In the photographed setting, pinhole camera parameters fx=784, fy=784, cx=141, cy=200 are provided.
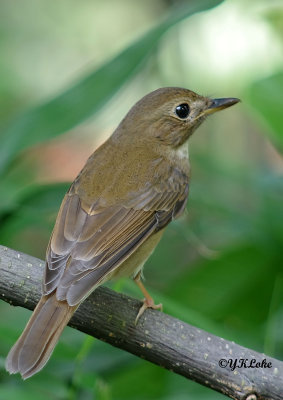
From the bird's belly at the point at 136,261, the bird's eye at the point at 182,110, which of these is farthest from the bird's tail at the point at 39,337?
the bird's eye at the point at 182,110

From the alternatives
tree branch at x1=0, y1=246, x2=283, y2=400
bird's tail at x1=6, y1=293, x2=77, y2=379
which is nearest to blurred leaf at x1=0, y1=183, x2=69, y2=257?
tree branch at x1=0, y1=246, x2=283, y2=400

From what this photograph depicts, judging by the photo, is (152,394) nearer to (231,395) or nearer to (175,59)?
(231,395)

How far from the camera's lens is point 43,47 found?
10195mm

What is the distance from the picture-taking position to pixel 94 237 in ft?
13.4

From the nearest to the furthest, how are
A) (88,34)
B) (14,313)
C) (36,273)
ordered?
(36,273) < (14,313) < (88,34)

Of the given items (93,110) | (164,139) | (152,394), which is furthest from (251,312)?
(93,110)

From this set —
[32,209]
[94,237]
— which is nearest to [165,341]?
[94,237]

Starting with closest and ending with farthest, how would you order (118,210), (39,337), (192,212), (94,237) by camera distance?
(39,337) → (94,237) → (118,210) → (192,212)

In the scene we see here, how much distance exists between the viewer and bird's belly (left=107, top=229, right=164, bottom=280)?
4347 mm

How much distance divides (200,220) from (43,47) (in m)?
5.16

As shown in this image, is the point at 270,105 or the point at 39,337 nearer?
the point at 39,337

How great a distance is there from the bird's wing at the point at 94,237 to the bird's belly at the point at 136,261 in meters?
0.07

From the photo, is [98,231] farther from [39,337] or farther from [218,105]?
[218,105]

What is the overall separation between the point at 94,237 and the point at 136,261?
0.41 m
